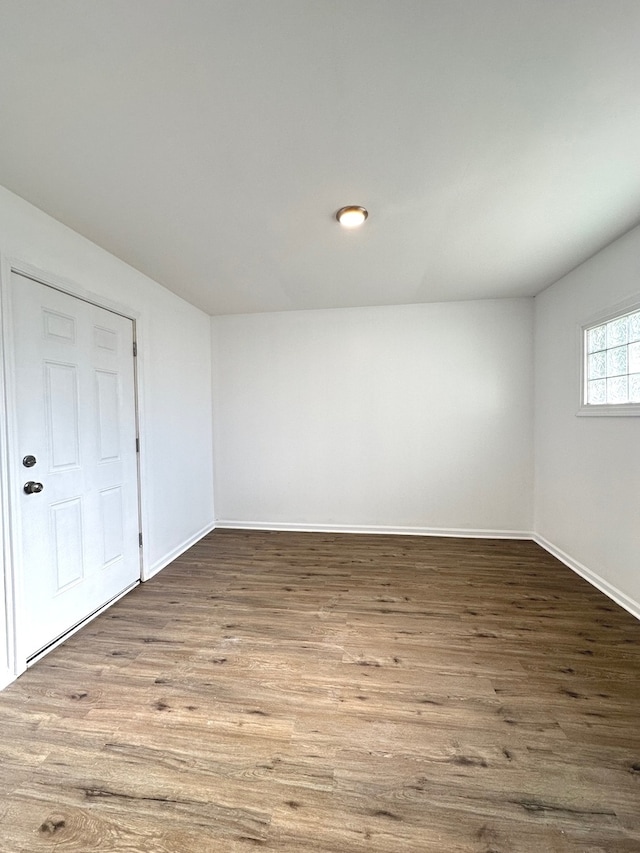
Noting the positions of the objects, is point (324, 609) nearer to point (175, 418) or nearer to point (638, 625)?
point (638, 625)

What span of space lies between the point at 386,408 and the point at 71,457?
3055mm

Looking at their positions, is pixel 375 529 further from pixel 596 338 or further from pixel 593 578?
pixel 596 338

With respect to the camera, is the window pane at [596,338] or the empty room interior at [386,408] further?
the window pane at [596,338]

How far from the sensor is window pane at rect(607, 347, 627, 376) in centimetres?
265

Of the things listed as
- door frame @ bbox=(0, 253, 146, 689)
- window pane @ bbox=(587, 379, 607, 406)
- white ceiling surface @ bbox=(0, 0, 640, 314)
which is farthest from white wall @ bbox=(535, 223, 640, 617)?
door frame @ bbox=(0, 253, 146, 689)

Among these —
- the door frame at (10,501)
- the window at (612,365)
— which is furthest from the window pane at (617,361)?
the door frame at (10,501)

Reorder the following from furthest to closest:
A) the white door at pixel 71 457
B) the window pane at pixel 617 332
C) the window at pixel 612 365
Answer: the window pane at pixel 617 332 < the window at pixel 612 365 < the white door at pixel 71 457

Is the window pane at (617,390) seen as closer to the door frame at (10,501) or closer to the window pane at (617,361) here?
the window pane at (617,361)

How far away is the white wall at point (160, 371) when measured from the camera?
2.06 meters

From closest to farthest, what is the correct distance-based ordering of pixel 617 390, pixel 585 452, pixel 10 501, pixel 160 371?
pixel 10 501 < pixel 617 390 < pixel 585 452 < pixel 160 371

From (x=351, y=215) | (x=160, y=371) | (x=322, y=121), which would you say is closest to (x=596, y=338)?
(x=351, y=215)

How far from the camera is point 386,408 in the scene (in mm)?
4129

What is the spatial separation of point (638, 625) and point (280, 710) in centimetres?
235

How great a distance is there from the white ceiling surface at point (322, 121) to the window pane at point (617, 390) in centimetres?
103
